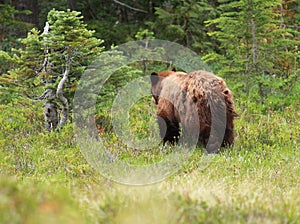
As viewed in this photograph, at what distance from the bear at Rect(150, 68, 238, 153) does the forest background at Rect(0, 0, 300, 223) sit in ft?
0.85

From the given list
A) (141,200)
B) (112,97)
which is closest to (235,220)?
(141,200)

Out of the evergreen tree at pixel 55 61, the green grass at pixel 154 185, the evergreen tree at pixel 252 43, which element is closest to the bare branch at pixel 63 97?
the evergreen tree at pixel 55 61

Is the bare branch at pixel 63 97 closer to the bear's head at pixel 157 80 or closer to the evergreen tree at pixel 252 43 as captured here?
the bear's head at pixel 157 80

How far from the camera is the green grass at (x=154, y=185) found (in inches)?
127

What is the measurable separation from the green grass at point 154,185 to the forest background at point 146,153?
0.01 m

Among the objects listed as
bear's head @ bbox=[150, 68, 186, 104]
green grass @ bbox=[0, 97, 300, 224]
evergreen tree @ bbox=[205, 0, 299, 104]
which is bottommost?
green grass @ bbox=[0, 97, 300, 224]

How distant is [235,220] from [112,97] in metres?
5.00

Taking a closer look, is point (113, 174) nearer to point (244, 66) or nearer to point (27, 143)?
point (27, 143)

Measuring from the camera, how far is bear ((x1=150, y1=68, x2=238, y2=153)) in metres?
6.68

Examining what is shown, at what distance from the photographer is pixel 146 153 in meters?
7.02

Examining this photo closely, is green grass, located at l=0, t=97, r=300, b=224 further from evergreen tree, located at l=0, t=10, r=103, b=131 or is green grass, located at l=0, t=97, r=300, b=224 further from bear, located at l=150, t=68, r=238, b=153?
A: evergreen tree, located at l=0, t=10, r=103, b=131

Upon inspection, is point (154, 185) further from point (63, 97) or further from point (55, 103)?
point (55, 103)

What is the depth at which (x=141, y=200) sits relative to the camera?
3.73 metres

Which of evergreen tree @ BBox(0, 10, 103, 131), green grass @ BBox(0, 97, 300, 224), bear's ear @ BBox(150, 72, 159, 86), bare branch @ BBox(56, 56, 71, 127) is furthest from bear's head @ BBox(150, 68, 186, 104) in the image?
bare branch @ BBox(56, 56, 71, 127)
